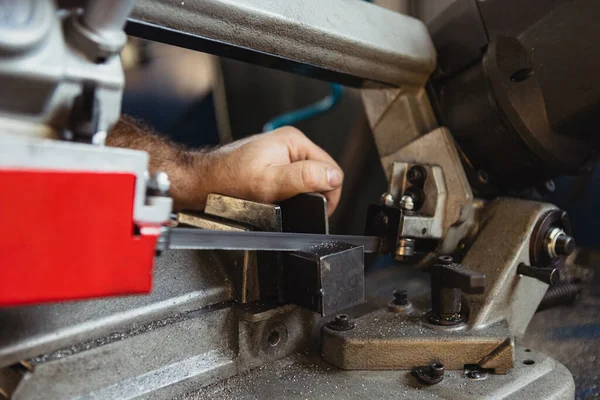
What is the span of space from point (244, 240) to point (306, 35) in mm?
353

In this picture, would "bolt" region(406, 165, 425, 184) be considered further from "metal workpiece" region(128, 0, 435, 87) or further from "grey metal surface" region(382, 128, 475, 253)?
"metal workpiece" region(128, 0, 435, 87)

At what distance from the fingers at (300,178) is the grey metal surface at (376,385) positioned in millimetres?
261

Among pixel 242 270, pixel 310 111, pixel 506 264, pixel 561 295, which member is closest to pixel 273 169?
pixel 242 270

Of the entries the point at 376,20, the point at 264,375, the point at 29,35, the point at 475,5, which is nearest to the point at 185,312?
the point at 264,375

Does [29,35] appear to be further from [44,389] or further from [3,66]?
[44,389]

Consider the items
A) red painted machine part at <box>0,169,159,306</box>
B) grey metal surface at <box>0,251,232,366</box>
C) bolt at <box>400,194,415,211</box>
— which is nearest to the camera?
red painted machine part at <box>0,169,159,306</box>

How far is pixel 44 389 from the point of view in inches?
23.6

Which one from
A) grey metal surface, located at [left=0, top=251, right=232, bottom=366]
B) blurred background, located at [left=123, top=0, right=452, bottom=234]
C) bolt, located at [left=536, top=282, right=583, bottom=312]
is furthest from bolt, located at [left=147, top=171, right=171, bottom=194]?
blurred background, located at [left=123, top=0, right=452, bottom=234]

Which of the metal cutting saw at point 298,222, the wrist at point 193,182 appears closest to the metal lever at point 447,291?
the metal cutting saw at point 298,222

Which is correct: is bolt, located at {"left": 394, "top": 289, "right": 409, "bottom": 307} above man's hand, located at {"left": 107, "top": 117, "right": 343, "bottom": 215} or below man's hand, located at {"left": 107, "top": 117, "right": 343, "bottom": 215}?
below

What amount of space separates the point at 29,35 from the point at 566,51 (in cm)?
75

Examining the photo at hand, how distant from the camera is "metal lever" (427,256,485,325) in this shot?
82 cm

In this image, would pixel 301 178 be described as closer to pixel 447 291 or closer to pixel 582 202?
pixel 447 291

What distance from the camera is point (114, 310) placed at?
667 millimetres
